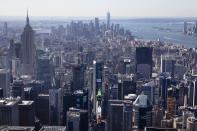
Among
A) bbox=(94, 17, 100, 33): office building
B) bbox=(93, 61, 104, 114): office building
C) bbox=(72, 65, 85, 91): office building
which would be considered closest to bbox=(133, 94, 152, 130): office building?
bbox=(93, 61, 104, 114): office building

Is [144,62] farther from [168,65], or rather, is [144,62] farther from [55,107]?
[55,107]

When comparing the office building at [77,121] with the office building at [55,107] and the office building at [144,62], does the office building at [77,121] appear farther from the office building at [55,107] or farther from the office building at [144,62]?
the office building at [144,62]

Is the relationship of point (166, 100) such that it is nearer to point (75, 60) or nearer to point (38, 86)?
point (38, 86)

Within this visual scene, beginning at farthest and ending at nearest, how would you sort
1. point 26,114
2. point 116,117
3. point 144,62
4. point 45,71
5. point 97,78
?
point 144,62 → point 45,71 → point 97,78 → point 116,117 → point 26,114

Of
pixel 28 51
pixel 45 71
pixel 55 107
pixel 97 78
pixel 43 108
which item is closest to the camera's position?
Answer: pixel 55 107

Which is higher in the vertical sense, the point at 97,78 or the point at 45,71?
the point at 45,71

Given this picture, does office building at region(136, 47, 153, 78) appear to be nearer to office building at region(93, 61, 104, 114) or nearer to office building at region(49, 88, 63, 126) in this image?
office building at region(93, 61, 104, 114)

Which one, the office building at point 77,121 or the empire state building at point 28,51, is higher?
the empire state building at point 28,51

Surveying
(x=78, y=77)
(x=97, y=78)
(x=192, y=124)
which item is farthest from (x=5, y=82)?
(x=192, y=124)

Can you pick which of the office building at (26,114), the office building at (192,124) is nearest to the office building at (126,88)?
the office building at (192,124)
